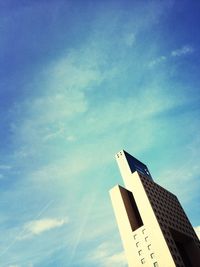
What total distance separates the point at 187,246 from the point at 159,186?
60.8ft

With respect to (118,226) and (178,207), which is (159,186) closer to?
(178,207)

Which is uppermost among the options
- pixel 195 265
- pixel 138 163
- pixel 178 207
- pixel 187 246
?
pixel 138 163

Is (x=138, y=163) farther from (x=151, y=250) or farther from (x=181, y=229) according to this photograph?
(x=151, y=250)

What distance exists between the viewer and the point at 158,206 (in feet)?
225

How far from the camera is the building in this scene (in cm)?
5638

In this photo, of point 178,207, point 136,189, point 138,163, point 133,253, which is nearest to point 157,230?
point 133,253

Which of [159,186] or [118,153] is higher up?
[118,153]

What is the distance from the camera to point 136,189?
6981cm

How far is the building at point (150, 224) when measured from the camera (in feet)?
185

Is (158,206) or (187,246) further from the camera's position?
(187,246)

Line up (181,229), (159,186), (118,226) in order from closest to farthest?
(118,226) → (181,229) → (159,186)

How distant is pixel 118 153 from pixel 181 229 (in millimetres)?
30534

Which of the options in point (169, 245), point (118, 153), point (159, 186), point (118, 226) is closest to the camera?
point (169, 245)

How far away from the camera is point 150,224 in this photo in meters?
60.5
